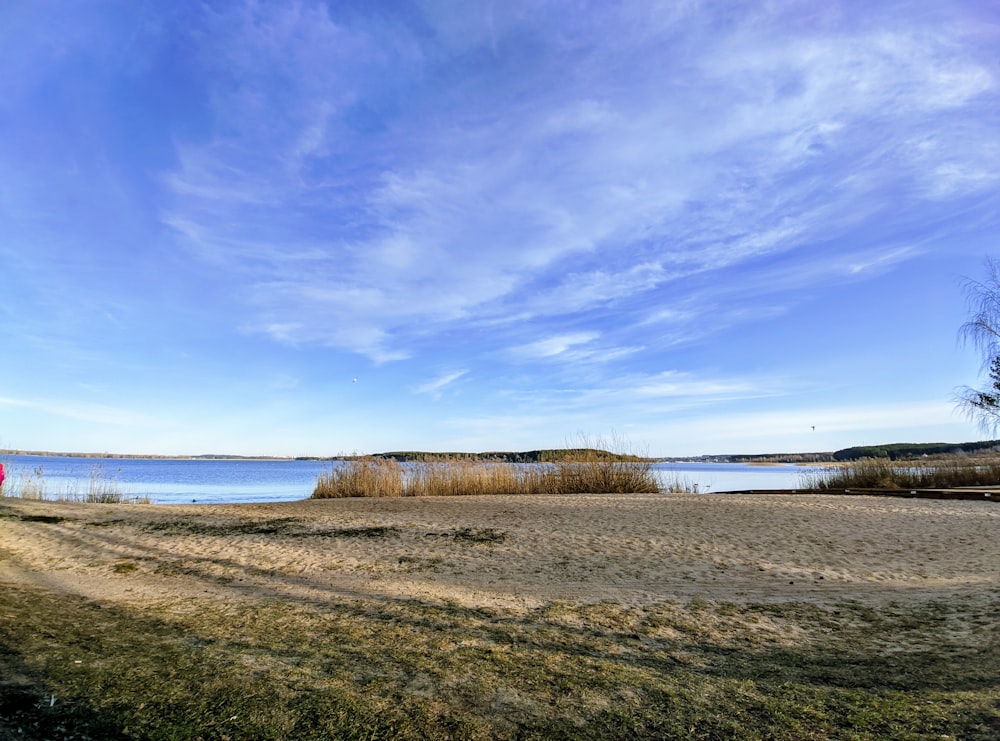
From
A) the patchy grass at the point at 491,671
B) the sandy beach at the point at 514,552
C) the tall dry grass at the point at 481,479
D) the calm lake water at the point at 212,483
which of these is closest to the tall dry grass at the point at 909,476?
the calm lake water at the point at 212,483

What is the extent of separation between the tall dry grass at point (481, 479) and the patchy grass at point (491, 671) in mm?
11995

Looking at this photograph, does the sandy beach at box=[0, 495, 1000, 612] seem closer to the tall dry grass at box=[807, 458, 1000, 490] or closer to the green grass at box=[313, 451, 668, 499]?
the green grass at box=[313, 451, 668, 499]

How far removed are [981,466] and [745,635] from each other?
76.8 ft

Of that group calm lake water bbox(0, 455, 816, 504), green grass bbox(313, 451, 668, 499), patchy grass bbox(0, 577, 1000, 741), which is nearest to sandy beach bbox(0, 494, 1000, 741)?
patchy grass bbox(0, 577, 1000, 741)

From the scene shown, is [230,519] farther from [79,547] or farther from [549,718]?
[549,718]

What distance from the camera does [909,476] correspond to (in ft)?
65.8

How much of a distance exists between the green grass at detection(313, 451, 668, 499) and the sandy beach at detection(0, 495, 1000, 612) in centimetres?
425

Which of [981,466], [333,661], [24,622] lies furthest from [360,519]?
[981,466]

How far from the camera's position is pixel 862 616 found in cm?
506

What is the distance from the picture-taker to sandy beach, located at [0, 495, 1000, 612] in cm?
600

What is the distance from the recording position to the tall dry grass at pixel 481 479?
17.3 meters

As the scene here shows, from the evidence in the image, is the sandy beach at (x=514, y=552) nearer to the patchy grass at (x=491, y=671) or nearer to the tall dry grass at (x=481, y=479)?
the patchy grass at (x=491, y=671)

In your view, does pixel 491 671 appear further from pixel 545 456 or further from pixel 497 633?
pixel 545 456

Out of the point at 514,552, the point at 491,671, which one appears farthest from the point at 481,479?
the point at 491,671
